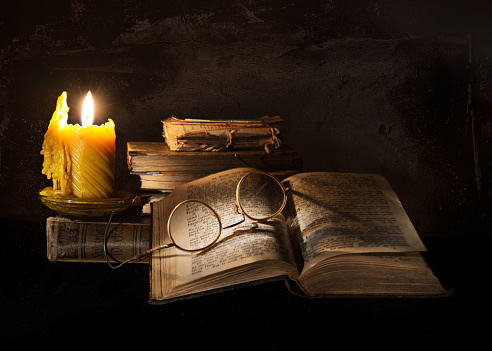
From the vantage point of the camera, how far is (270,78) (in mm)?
1787

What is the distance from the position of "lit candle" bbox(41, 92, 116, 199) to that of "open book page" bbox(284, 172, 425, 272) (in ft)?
1.66

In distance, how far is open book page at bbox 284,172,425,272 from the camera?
1062 mm

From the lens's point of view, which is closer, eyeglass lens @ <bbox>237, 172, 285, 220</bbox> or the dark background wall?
eyeglass lens @ <bbox>237, 172, 285, 220</bbox>

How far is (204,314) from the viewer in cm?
95

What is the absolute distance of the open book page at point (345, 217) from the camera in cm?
106

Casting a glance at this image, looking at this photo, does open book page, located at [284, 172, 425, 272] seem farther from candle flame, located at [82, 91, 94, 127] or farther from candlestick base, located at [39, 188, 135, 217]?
candle flame, located at [82, 91, 94, 127]

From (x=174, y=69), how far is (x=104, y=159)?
633mm

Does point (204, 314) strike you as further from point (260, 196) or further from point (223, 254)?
point (260, 196)

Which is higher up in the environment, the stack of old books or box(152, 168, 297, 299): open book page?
the stack of old books

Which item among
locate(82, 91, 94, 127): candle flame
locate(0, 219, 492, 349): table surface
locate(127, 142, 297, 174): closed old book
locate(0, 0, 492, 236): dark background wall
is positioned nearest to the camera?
locate(0, 219, 492, 349): table surface

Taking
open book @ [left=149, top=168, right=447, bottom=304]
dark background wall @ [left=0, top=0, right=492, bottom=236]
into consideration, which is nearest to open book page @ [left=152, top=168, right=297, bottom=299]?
open book @ [left=149, top=168, right=447, bottom=304]

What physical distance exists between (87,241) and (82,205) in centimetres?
9

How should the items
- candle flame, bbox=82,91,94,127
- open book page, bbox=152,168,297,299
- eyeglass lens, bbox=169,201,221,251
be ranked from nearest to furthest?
open book page, bbox=152,168,297,299 < eyeglass lens, bbox=169,201,221,251 < candle flame, bbox=82,91,94,127

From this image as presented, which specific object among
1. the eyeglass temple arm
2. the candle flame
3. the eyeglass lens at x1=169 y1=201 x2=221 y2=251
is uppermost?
the candle flame
